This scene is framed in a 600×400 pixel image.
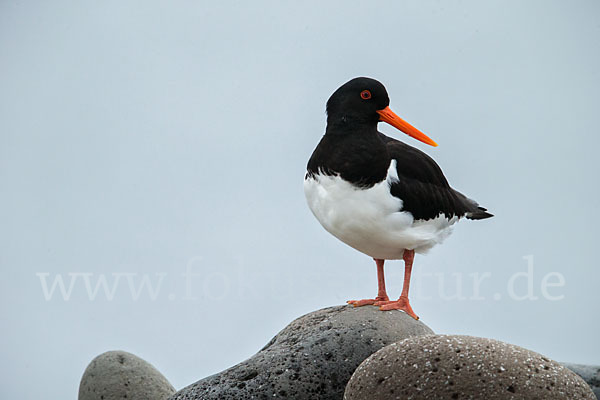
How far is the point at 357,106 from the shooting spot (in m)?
5.66

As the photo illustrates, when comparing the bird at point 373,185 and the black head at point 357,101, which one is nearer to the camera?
the bird at point 373,185

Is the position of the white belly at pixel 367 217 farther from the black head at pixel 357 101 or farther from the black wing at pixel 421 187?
the black head at pixel 357 101

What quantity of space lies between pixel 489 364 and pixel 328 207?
1.87 metres

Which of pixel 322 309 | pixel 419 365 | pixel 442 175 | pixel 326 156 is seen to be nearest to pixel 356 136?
pixel 326 156

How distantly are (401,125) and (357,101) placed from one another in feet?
1.44

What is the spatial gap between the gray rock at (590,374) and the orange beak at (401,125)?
268cm

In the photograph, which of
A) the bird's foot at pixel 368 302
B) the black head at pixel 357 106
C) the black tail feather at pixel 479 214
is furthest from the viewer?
the black tail feather at pixel 479 214

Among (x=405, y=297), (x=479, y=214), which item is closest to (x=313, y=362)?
(x=405, y=297)

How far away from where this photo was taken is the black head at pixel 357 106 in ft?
18.5

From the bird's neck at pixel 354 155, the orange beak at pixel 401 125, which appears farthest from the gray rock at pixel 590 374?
the bird's neck at pixel 354 155

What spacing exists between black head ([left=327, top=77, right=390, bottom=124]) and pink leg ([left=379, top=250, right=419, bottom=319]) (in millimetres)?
1103

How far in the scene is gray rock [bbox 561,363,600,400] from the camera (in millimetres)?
6805

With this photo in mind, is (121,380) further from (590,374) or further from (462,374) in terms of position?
(590,374)

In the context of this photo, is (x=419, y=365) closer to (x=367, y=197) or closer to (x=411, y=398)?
(x=411, y=398)
